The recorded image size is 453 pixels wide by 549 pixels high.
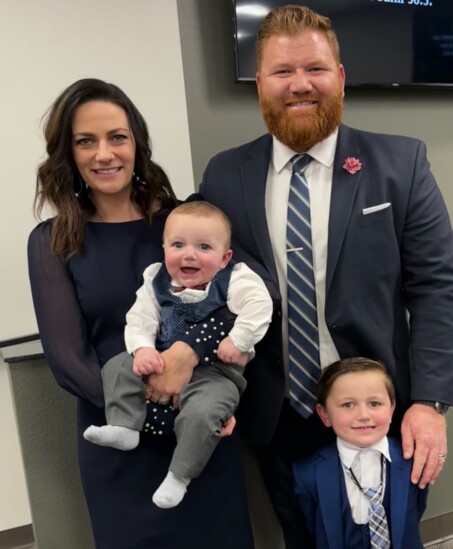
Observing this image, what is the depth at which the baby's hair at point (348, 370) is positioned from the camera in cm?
133

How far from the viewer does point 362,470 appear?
1.36 metres

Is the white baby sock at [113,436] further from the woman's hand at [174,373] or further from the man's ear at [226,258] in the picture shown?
the man's ear at [226,258]

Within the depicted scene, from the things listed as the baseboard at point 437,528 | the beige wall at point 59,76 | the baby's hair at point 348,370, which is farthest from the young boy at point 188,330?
the baseboard at point 437,528

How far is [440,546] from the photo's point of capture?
2314mm

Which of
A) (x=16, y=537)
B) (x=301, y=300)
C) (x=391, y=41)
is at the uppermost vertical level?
(x=391, y=41)

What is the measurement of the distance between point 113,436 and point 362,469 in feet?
2.24

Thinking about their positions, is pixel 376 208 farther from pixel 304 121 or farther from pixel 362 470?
pixel 362 470

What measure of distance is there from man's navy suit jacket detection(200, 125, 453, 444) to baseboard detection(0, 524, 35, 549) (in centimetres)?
155

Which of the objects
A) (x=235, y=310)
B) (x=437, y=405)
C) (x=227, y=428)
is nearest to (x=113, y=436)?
(x=227, y=428)

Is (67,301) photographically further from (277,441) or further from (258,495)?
(258,495)

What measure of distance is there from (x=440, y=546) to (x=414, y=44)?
234cm

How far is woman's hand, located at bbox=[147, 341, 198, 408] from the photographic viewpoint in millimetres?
1202

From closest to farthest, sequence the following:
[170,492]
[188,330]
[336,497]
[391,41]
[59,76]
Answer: [170,492]
[188,330]
[336,497]
[59,76]
[391,41]

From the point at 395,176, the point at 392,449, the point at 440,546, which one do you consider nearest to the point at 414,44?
the point at 395,176
